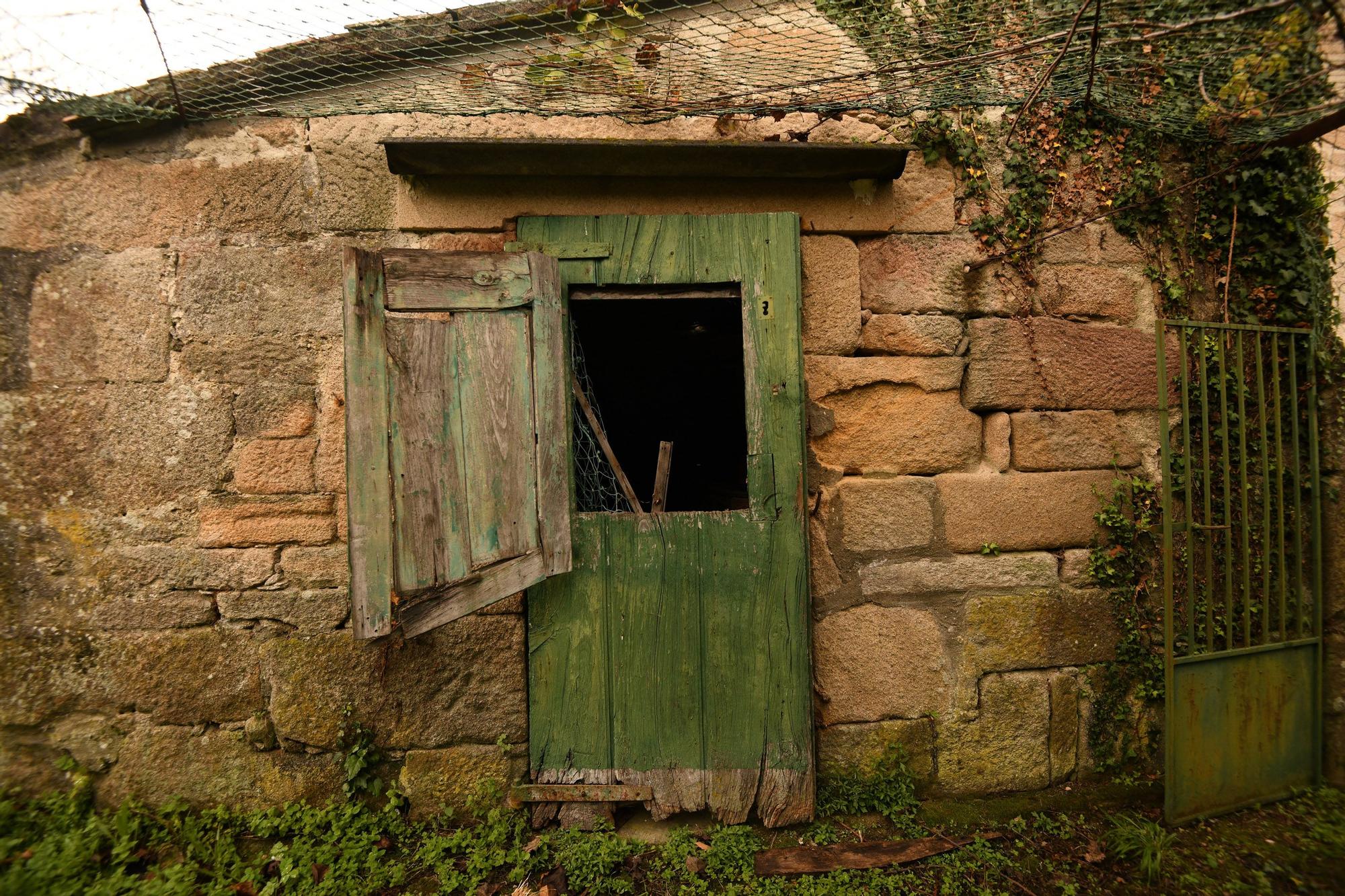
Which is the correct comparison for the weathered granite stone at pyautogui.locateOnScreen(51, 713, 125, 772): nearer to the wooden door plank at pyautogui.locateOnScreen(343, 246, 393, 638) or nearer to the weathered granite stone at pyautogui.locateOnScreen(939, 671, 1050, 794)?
the wooden door plank at pyautogui.locateOnScreen(343, 246, 393, 638)

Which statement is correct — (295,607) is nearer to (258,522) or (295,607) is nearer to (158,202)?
(258,522)

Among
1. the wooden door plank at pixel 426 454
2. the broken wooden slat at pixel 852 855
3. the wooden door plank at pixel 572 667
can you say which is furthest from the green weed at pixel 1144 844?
the wooden door plank at pixel 426 454

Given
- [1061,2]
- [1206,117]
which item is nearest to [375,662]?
[1061,2]

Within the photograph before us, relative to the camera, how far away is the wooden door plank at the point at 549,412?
6.69 ft

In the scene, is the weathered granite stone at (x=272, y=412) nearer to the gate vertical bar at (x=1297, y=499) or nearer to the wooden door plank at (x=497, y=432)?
the wooden door plank at (x=497, y=432)

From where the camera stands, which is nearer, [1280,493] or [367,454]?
[367,454]

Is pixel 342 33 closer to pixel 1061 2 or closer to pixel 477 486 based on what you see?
pixel 477 486

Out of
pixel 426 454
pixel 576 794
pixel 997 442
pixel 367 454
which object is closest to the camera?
pixel 367 454

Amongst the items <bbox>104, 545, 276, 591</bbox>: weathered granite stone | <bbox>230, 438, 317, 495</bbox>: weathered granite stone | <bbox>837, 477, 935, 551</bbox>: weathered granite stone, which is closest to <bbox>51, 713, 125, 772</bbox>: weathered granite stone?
<bbox>104, 545, 276, 591</bbox>: weathered granite stone

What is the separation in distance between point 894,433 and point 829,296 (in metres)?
0.60

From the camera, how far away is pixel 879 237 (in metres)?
2.39

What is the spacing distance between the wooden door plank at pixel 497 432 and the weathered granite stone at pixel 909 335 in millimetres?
1338

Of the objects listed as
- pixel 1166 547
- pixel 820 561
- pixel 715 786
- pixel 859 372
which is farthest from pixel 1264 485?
pixel 715 786

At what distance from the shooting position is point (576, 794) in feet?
7.17
